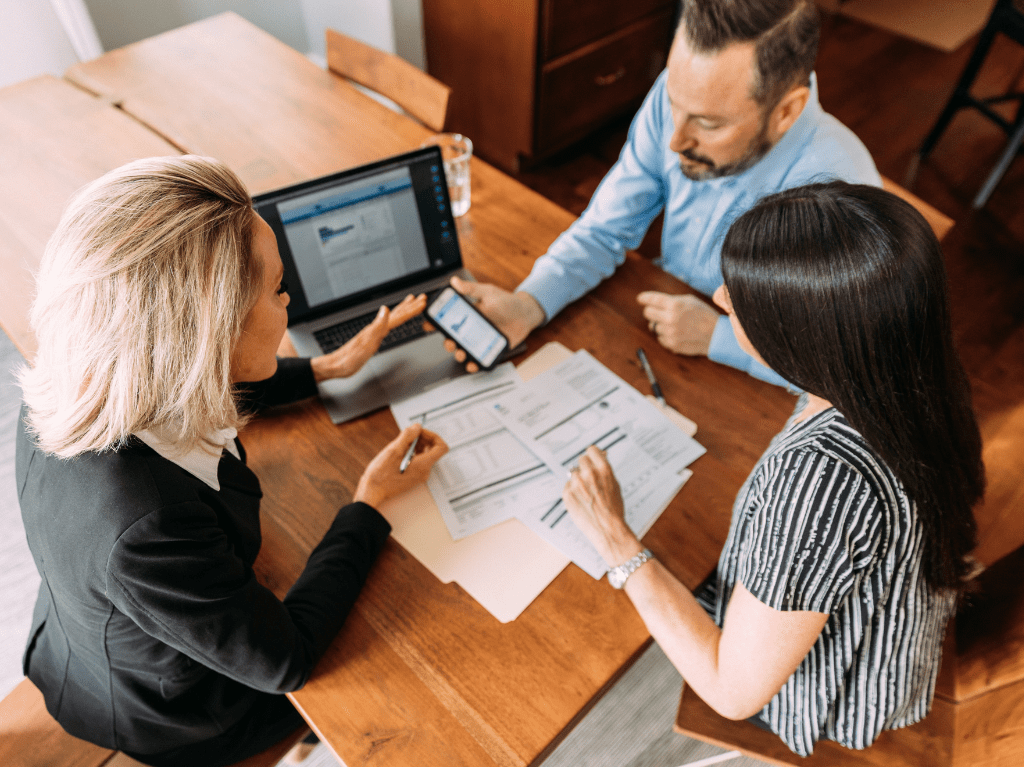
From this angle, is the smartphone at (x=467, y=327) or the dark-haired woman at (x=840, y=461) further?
the smartphone at (x=467, y=327)

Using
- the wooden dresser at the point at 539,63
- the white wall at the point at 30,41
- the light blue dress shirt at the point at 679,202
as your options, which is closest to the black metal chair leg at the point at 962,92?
the wooden dresser at the point at 539,63

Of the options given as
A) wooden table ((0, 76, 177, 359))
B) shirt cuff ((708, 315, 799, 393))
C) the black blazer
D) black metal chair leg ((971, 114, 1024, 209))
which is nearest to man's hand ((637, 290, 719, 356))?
shirt cuff ((708, 315, 799, 393))

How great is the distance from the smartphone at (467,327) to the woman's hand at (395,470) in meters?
0.20

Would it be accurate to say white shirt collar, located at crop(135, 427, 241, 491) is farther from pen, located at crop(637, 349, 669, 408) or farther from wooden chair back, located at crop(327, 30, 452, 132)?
wooden chair back, located at crop(327, 30, 452, 132)

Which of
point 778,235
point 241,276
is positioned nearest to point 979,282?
point 778,235

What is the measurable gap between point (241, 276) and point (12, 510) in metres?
1.64

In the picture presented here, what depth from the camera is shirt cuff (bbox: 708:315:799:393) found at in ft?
3.93

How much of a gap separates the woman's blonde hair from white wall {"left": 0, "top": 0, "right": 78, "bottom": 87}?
224 centimetres

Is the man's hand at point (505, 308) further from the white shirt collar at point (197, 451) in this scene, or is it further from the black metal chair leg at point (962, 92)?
the black metal chair leg at point (962, 92)

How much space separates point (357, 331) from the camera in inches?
49.8

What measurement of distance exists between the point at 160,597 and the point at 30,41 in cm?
255

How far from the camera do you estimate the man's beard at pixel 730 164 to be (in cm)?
131

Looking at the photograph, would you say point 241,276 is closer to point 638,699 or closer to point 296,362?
point 296,362

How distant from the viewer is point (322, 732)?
0.83 metres
